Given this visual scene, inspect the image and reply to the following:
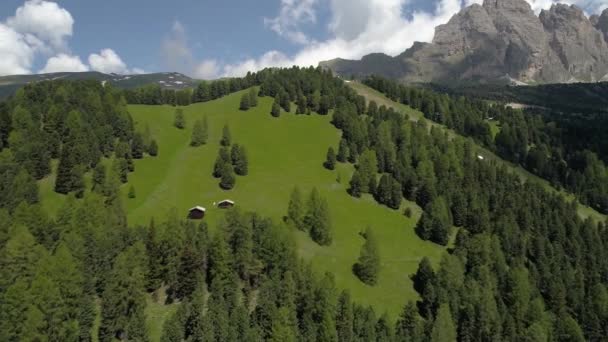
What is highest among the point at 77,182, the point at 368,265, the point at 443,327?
the point at 77,182

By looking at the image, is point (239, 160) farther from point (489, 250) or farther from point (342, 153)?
point (489, 250)

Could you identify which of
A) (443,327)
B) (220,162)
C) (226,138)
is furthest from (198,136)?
(443,327)

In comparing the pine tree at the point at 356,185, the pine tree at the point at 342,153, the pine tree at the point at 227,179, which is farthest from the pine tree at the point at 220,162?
the pine tree at the point at 342,153

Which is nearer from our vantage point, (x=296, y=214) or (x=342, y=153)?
(x=296, y=214)

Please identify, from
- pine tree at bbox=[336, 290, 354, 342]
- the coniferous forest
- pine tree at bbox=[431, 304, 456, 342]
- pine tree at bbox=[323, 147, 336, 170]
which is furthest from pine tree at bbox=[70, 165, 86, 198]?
pine tree at bbox=[431, 304, 456, 342]

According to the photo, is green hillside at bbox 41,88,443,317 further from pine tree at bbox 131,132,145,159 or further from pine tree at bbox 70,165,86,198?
pine tree at bbox 70,165,86,198
